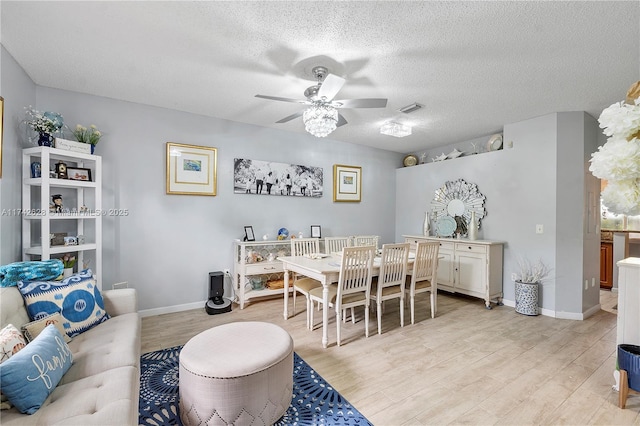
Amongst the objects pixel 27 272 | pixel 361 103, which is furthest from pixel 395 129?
pixel 27 272

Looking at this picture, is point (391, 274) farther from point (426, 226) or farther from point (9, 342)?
point (9, 342)

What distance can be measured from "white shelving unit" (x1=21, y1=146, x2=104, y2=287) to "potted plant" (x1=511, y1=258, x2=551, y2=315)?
4840 mm

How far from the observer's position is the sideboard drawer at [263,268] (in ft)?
12.9

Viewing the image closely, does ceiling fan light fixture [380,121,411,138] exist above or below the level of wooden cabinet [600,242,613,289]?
above

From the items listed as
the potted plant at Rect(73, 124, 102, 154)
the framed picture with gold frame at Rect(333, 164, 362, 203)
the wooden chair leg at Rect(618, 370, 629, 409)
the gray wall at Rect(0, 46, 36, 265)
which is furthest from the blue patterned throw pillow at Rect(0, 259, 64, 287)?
the wooden chair leg at Rect(618, 370, 629, 409)

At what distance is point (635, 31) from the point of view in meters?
1.99

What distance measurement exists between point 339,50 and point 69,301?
Result: 267cm

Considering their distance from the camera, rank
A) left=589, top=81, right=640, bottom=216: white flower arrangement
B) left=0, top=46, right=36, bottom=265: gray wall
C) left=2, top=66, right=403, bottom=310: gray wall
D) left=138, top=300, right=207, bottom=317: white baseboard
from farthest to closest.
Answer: left=138, top=300, right=207, bottom=317: white baseboard
left=2, top=66, right=403, bottom=310: gray wall
left=0, top=46, right=36, bottom=265: gray wall
left=589, top=81, right=640, bottom=216: white flower arrangement

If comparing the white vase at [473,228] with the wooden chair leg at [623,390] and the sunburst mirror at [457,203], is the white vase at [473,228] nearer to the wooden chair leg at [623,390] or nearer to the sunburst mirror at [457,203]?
the sunburst mirror at [457,203]

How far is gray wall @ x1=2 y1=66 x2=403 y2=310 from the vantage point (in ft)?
10.7

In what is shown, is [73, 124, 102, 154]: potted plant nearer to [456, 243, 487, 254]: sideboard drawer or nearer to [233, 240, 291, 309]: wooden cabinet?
[233, 240, 291, 309]: wooden cabinet

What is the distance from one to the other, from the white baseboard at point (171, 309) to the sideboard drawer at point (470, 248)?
3.69 meters

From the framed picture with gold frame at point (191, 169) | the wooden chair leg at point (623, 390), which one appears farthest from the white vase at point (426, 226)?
the framed picture with gold frame at point (191, 169)

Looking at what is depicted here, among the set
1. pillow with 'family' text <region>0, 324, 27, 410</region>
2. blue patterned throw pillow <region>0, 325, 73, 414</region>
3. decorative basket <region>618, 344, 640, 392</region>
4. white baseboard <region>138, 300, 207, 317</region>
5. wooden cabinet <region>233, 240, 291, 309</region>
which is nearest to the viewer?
blue patterned throw pillow <region>0, 325, 73, 414</region>
